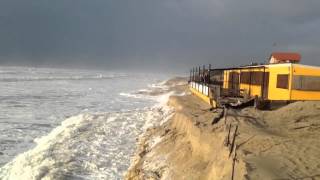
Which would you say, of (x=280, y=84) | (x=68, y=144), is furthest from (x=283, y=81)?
(x=68, y=144)

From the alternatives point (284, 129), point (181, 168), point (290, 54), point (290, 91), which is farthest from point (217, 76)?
point (181, 168)

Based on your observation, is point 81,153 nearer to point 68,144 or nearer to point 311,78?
point 68,144

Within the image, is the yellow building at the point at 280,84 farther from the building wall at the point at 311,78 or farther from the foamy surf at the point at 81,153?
the foamy surf at the point at 81,153

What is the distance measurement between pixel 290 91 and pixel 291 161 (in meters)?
12.1

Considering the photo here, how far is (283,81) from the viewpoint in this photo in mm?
21547

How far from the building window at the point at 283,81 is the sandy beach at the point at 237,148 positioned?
10.8 feet

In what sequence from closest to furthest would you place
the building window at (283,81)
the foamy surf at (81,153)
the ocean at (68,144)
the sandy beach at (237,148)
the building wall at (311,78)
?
the sandy beach at (237,148)
the foamy surf at (81,153)
the ocean at (68,144)
the building wall at (311,78)
the building window at (283,81)

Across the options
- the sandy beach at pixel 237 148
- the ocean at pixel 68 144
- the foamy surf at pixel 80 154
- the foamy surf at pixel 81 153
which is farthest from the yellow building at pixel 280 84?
the foamy surf at pixel 80 154

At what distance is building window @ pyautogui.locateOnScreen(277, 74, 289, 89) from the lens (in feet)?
69.7

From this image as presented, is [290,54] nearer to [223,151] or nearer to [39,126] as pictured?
[39,126]

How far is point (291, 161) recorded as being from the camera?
9.69 m

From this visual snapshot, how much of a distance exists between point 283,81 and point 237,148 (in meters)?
11.7

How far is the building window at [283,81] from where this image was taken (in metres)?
21.2

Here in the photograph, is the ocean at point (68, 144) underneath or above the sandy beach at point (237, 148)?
underneath
